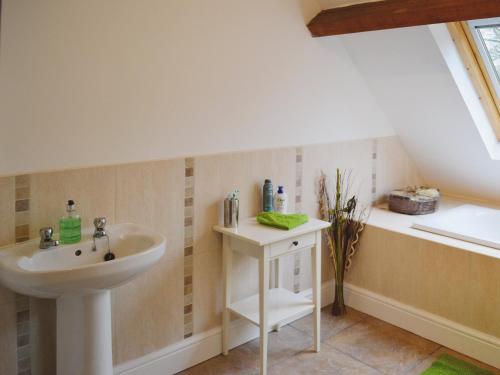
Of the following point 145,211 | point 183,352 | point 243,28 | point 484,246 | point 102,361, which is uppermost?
point 243,28

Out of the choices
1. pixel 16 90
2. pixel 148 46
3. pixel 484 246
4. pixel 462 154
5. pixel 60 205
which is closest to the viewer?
pixel 16 90

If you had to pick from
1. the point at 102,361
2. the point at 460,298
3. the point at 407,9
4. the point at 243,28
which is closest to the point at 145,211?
the point at 102,361

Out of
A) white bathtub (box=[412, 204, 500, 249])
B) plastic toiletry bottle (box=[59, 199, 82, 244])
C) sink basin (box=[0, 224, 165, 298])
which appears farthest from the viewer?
white bathtub (box=[412, 204, 500, 249])

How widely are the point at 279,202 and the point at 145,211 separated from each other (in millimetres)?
801

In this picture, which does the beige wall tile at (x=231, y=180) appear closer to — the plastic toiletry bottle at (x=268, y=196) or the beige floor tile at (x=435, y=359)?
the plastic toiletry bottle at (x=268, y=196)

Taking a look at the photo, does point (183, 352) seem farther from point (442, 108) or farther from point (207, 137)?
point (442, 108)

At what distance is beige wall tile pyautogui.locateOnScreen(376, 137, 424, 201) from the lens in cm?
362

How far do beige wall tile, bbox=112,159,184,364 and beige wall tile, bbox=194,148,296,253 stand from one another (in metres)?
0.12

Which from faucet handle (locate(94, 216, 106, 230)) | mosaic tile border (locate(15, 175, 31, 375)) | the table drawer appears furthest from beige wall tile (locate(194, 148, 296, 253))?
mosaic tile border (locate(15, 175, 31, 375))

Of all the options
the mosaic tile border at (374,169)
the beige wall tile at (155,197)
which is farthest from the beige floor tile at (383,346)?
the beige wall tile at (155,197)

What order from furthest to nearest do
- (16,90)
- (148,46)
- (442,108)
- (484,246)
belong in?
(442,108) → (484,246) → (148,46) → (16,90)

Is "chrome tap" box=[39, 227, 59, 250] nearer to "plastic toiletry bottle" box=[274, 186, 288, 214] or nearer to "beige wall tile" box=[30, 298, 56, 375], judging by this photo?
"beige wall tile" box=[30, 298, 56, 375]

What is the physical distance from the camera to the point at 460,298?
2.87 m

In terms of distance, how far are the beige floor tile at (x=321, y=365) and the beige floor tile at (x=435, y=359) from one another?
0.72ft
